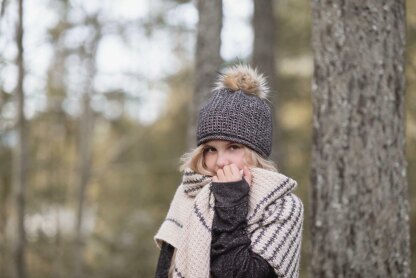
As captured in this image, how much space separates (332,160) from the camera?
12.8ft

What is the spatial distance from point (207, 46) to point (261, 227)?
2477 millimetres

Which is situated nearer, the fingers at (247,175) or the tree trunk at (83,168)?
the fingers at (247,175)

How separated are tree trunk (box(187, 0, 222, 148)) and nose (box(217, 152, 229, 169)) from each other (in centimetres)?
201

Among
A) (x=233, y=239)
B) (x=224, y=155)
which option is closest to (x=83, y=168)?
(x=224, y=155)

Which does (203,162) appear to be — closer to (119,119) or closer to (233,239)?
(233,239)

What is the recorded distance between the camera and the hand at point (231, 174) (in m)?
2.63

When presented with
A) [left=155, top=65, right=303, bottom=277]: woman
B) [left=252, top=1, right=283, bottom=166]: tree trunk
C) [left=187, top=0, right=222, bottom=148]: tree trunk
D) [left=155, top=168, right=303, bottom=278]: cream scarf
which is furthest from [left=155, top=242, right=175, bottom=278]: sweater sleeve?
[left=252, top=1, right=283, bottom=166]: tree trunk

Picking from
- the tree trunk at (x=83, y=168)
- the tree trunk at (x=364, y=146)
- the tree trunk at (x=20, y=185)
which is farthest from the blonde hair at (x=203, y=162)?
the tree trunk at (x=83, y=168)

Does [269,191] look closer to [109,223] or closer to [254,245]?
[254,245]

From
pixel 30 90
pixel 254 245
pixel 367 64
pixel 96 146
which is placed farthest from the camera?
pixel 96 146

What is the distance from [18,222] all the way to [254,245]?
25.2 feet

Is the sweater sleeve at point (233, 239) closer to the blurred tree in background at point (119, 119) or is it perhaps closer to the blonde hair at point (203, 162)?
the blonde hair at point (203, 162)

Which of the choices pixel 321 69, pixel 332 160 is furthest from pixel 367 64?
pixel 332 160

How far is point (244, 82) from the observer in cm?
290
